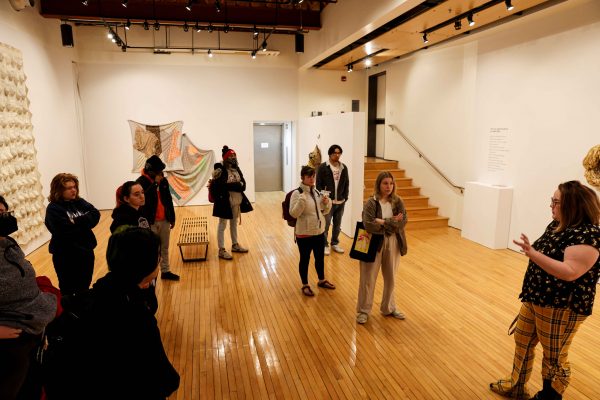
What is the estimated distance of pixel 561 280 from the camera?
2.21 meters

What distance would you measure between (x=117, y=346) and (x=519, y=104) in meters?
6.70

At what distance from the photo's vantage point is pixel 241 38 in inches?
396

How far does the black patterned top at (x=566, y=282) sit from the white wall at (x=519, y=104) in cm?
381

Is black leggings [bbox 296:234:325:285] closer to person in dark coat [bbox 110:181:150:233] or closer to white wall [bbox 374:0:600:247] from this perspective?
person in dark coat [bbox 110:181:150:233]

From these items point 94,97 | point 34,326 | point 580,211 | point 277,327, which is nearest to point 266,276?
point 277,327

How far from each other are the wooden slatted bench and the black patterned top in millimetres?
4484

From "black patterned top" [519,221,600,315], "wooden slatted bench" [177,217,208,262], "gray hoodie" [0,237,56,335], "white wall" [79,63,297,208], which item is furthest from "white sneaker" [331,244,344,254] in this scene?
"white wall" [79,63,297,208]

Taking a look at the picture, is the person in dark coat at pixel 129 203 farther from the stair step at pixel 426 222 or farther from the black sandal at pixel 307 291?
the stair step at pixel 426 222

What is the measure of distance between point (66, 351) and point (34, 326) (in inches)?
28.2

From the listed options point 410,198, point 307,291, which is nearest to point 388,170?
point 410,198

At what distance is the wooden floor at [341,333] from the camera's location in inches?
113

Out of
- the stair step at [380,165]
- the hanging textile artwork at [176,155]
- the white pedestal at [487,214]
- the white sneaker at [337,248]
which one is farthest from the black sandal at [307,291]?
the hanging textile artwork at [176,155]

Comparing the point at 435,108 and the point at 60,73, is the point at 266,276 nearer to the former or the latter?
the point at 435,108

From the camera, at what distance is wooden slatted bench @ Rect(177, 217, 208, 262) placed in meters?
5.73
